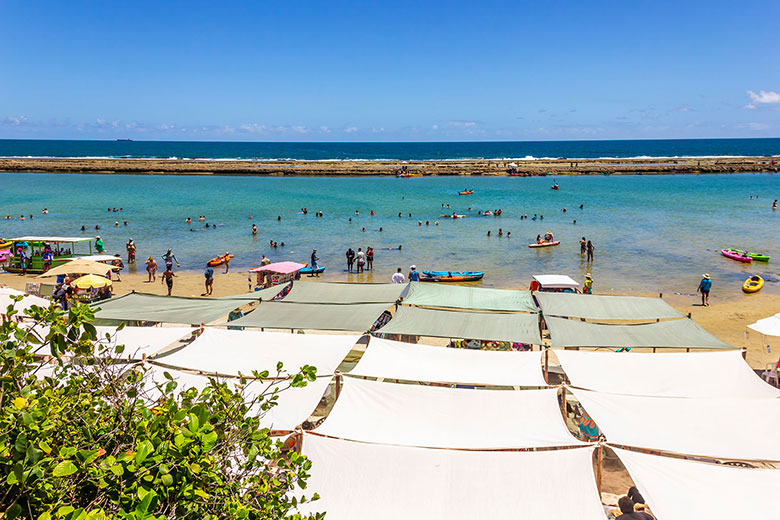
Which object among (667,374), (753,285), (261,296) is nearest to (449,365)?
(667,374)

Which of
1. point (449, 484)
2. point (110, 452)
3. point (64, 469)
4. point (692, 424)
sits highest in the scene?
point (64, 469)

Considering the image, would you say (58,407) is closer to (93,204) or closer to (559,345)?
(559,345)

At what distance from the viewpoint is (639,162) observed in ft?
407

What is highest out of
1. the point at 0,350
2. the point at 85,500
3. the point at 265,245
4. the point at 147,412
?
the point at 0,350

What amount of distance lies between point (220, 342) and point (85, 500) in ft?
28.5

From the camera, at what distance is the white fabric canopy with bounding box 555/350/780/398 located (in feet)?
32.2

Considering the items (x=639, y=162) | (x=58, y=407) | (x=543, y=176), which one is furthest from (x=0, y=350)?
(x=639, y=162)

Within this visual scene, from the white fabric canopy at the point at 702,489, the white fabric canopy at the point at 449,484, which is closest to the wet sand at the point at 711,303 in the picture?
the white fabric canopy at the point at 702,489

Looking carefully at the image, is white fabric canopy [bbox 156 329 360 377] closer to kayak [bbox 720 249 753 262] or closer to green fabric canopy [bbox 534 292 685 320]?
green fabric canopy [bbox 534 292 685 320]

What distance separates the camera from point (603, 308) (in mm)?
15109

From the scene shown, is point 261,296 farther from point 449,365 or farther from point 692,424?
point 692,424

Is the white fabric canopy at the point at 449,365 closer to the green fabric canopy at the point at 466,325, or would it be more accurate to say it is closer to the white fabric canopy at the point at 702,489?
the green fabric canopy at the point at 466,325

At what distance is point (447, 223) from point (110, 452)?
A: 142 ft

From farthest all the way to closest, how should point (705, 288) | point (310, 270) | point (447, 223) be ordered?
point (447, 223), point (310, 270), point (705, 288)
